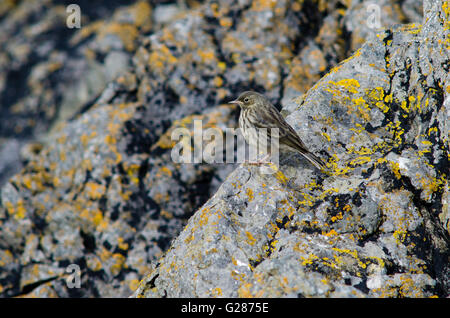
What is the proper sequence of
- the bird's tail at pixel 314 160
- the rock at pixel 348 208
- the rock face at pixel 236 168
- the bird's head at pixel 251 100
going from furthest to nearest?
the bird's head at pixel 251 100 < the bird's tail at pixel 314 160 < the rock face at pixel 236 168 < the rock at pixel 348 208

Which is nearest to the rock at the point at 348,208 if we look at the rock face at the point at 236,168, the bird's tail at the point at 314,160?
the rock face at the point at 236,168

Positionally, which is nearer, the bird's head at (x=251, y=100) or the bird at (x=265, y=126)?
the bird at (x=265, y=126)

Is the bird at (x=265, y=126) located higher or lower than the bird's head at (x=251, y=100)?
lower

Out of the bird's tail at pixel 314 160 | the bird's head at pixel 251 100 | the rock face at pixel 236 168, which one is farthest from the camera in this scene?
the bird's head at pixel 251 100

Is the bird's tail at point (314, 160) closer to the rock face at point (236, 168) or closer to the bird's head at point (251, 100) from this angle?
the rock face at point (236, 168)

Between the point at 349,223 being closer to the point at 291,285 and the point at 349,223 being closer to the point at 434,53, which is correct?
the point at 291,285

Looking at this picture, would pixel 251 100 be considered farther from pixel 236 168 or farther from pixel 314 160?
pixel 314 160
